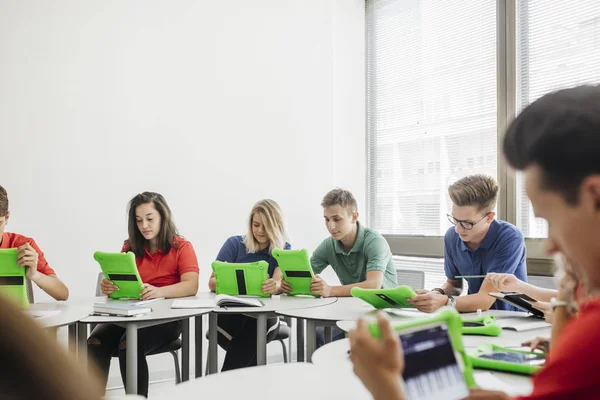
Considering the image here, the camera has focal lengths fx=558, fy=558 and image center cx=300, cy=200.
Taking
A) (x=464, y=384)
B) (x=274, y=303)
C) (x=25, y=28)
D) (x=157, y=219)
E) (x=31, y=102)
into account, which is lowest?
(x=274, y=303)

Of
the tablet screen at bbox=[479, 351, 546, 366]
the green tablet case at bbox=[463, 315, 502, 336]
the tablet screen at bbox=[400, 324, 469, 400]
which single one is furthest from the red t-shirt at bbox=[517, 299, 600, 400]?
the green tablet case at bbox=[463, 315, 502, 336]

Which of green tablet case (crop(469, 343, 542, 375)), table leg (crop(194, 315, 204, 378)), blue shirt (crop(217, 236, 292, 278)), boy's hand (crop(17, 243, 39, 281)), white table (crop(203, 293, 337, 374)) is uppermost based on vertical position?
boy's hand (crop(17, 243, 39, 281))

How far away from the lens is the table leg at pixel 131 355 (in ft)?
8.25

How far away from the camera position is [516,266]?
2.71 meters

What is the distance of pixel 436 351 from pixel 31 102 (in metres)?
3.55

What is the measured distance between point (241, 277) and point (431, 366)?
220 centimetres

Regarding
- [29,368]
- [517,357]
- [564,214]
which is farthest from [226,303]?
[29,368]

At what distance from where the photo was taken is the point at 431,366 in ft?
3.35

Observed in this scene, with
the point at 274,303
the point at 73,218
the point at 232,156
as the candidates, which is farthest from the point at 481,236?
the point at 73,218

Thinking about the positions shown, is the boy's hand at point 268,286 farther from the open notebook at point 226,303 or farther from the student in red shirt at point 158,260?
the student in red shirt at point 158,260

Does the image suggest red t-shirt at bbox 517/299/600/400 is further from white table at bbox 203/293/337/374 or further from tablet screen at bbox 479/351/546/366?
white table at bbox 203/293/337/374

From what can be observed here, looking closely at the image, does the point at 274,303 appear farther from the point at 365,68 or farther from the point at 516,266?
the point at 365,68

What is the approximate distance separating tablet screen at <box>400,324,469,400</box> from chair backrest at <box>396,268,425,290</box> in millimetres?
2617

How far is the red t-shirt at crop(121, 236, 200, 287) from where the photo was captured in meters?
3.32
